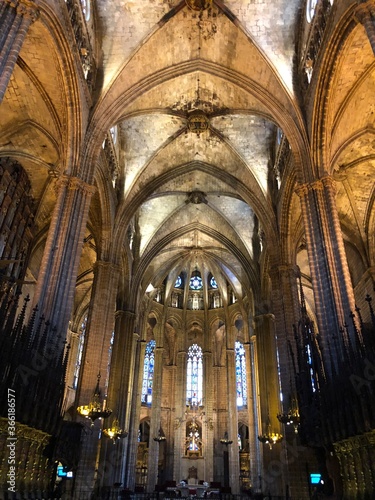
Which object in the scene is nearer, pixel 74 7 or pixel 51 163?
pixel 74 7

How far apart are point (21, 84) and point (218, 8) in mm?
7615

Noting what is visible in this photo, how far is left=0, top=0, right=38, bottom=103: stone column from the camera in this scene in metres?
8.32

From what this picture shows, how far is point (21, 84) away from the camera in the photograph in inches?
571

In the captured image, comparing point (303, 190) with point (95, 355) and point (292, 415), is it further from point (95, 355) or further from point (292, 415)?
point (95, 355)

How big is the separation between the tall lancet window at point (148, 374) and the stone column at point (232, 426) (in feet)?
20.2

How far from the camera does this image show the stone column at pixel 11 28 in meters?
8.32

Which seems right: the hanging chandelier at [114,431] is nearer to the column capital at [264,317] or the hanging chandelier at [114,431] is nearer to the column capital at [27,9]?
the column capital at [264,317]

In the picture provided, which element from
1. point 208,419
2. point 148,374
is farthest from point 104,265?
point 208,419

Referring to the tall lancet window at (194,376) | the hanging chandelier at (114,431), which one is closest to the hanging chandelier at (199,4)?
the hanging chandelier at (114,431)

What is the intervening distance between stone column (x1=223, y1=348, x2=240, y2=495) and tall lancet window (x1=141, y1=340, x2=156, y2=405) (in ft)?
20.2

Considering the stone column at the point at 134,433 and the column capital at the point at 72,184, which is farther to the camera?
A: the stone column at the point at 134,433

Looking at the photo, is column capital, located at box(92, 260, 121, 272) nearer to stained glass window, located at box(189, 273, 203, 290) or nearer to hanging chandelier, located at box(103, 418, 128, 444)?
hanging chandelier, located at box(103, 418, 128, 444)

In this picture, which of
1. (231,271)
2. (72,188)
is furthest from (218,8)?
(231,271)

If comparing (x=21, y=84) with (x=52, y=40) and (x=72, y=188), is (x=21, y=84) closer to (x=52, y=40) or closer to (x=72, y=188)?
(x=52, y=40)
